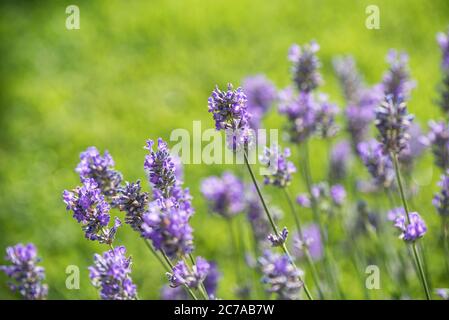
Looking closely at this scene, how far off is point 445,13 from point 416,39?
0.44 m

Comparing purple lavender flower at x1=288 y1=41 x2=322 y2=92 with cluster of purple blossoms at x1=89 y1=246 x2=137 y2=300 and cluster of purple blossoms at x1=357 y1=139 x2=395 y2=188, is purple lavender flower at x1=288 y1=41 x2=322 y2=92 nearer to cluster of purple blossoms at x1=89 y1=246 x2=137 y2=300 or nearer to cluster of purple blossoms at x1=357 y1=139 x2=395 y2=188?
cluster of purple blossoms at x1=357 y1=139 x2=395 y2=188

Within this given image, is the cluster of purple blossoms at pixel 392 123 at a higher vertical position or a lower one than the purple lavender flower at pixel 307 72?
lower

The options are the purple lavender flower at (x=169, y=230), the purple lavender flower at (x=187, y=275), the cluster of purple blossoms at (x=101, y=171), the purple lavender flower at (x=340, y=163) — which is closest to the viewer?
the purple lavender flower at (x=169, y=230)

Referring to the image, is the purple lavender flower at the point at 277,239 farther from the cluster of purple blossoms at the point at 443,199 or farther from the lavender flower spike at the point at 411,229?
the cluster of purple blossoms at the point at 443,199

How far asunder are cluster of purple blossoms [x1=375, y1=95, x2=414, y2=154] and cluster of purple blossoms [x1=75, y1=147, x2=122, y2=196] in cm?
97

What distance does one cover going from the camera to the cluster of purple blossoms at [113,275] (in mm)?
1908

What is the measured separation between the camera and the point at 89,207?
198cm

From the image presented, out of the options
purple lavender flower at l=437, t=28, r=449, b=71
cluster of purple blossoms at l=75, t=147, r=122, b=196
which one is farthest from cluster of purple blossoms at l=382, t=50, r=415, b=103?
cluster of purple blossoms at l=75, t=147, r=122, b=196

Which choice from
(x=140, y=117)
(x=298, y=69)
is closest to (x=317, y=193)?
(x=298, y=69)

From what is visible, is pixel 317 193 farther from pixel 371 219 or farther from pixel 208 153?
pixel 208 153

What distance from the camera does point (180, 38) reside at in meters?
6.25

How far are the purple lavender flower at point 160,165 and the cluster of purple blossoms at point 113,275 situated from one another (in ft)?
0.80

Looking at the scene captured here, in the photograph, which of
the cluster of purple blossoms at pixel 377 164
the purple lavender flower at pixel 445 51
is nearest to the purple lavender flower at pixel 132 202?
the cluster of purple blossoms at pixel 377 164

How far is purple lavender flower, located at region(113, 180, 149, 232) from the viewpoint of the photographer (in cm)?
198
